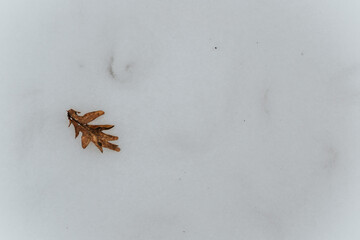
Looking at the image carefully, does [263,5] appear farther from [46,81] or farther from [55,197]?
[55,197]

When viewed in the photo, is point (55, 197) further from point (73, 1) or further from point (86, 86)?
point (73, 1)

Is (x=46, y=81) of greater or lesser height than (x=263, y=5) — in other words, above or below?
below

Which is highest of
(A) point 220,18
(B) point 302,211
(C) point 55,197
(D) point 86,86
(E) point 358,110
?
(A) point 220,18

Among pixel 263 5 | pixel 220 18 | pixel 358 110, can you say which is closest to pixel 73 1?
pixel 220 18
